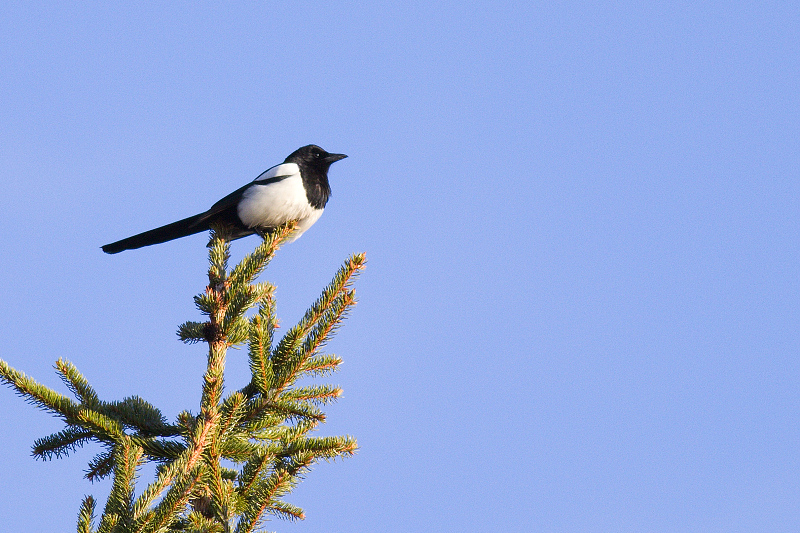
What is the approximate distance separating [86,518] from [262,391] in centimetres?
68

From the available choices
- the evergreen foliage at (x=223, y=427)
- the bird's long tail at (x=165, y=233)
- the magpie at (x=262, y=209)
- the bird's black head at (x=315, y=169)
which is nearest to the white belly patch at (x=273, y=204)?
the magpie at (x=262, y=209)

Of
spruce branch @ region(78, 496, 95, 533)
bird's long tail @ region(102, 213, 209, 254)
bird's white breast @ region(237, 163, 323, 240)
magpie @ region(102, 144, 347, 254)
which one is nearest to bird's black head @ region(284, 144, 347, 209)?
magpie @ region(102, 144, 347, 254)

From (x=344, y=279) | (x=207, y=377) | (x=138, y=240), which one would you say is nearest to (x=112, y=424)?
(x=207, y=377)

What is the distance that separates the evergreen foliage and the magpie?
6.65 ft

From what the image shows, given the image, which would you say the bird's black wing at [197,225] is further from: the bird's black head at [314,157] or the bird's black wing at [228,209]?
the bird's black head at [314,157]

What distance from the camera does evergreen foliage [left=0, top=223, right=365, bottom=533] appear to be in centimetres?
199

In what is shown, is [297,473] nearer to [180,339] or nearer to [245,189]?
[180,339]

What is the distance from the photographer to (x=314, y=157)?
225 inches

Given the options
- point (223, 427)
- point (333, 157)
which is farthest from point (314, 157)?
point (223, 427)

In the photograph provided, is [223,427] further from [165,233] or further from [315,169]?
[315,169]

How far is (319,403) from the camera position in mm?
2658

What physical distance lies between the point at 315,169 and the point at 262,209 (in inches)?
29.5

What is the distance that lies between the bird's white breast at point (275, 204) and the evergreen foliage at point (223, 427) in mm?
2004

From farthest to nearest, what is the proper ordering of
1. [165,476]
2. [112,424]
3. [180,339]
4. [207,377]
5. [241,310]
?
[180,339] → [241,310] → [112,424] → [207,377] → [165,476]
